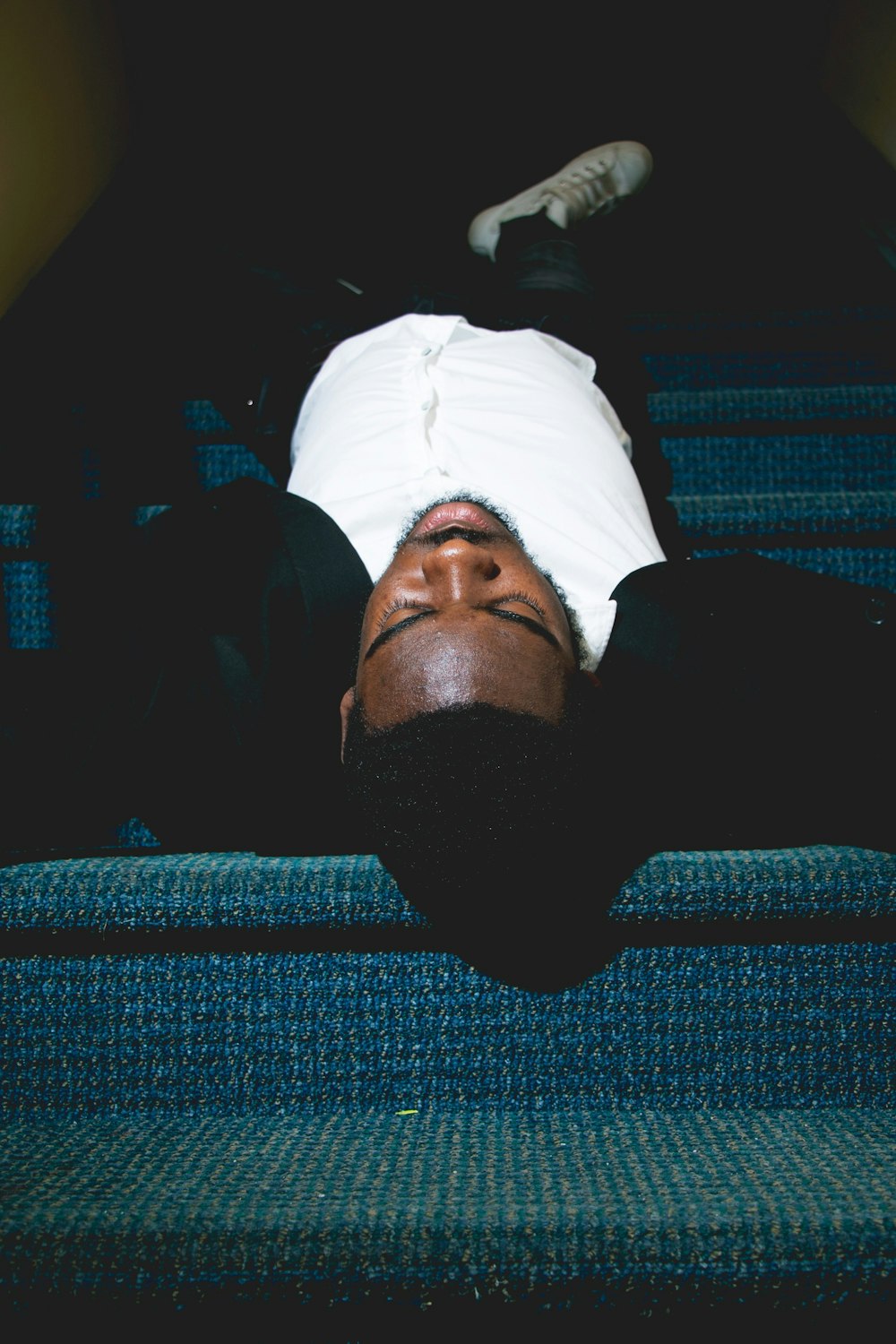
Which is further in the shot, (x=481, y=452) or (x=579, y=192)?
(x=579, y=192)

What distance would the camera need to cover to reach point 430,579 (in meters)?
1.01

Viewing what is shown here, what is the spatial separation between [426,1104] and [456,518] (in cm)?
78

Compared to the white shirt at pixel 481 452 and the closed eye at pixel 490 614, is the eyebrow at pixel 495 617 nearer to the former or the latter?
the closed eye at pixel 490 614

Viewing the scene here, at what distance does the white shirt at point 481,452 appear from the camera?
1.28 meters

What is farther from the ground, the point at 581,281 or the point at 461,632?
the point at 581,281

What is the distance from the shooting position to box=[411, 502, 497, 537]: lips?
1.12 meters

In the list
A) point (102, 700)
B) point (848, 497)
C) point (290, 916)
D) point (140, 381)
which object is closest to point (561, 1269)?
point (290, 916)

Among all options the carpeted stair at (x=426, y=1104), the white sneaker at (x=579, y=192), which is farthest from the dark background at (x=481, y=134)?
the carpeted stair at (x=426, y=1104)

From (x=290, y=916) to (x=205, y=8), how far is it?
9.43 ft

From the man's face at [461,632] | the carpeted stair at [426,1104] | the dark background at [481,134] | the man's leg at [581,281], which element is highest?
the dark background at [481,134]

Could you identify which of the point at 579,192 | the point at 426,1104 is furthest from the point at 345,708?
the point at 579,192

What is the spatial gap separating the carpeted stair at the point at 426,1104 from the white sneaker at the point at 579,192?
185cm

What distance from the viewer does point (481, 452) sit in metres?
1.36

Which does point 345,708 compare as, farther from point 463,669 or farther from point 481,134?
point 481,134
